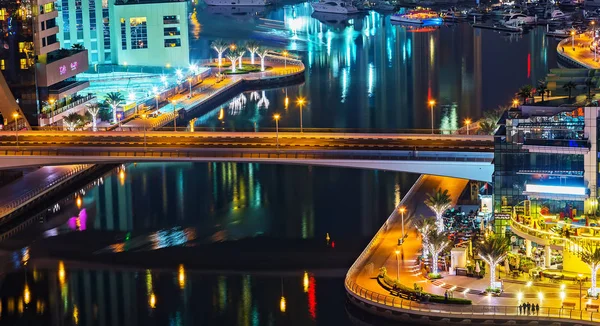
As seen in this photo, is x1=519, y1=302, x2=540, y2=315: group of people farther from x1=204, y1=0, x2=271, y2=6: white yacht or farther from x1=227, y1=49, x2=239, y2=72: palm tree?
x1=204, y1=0, x2=271, y2=6: white yacht

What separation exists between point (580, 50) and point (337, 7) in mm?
46504

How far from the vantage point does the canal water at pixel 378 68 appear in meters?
107

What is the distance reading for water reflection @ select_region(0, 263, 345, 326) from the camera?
62844 millimetres

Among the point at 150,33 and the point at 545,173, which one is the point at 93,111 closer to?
the point at 150,33

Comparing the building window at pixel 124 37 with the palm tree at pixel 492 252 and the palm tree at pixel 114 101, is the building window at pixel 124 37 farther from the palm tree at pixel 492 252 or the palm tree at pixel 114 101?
the palm tree at pixel 492 252

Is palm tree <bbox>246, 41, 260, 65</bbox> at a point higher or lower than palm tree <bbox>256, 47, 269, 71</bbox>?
higher

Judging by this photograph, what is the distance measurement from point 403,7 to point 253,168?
8739 centimetres

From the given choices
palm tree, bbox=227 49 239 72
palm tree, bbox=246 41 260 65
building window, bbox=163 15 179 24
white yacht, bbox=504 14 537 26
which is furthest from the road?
white yacht, bbox=504 14 537 26

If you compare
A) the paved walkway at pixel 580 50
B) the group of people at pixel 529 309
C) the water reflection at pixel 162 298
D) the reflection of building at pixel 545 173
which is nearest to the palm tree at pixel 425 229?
the reflection of building at pixel 545 173

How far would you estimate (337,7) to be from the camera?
172500 mm

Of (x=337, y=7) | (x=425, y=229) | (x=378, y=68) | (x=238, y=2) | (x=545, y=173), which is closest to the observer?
(x=425, y=229)

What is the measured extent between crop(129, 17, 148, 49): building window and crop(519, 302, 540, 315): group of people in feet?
220

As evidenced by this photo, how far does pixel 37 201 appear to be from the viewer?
8131 centimetres

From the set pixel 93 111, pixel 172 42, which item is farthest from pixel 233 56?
pixel 93 111
